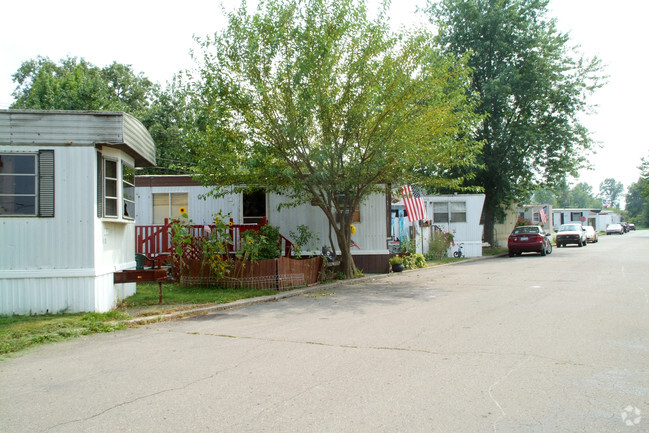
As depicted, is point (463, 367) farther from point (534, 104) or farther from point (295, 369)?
point (534, 104)

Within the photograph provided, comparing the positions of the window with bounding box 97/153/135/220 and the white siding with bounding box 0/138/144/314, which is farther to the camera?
the window with bounding box 97/153/135/220

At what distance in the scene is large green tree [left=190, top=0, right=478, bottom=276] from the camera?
13719mm

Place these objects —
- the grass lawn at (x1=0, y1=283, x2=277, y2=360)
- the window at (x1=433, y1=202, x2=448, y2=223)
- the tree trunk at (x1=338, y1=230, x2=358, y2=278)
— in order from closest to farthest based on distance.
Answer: the grass lawn at (x1=0, y1=283, x2=277, y2=360), the tree trunk at (x1=338, y1=230, x2=358, y2=278), the window at (x1=433, y1=202, x2=448, y2=223)

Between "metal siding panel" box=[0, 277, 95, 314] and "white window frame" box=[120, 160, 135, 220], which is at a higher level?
"white window frame" box=[120, 160, 135, 220]

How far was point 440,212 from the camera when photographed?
27.8 metres

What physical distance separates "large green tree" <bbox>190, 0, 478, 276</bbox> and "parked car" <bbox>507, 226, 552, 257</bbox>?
14.6 meters

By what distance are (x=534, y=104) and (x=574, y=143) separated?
329 centimetres

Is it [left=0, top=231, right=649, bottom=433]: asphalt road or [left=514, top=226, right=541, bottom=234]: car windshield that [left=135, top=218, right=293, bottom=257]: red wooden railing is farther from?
→ [left=514, top=226, right=541, bottom=234]: car windshield

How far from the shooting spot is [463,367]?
6000mm

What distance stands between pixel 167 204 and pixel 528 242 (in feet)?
62.1

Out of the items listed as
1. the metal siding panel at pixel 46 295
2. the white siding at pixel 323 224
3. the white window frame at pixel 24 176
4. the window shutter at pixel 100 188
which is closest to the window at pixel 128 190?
the window shutter at pixel 100 188

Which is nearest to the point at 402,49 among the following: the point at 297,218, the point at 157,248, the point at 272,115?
the point at 272,115

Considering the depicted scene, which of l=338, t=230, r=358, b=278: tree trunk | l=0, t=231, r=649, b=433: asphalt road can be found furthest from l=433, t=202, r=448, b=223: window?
l=0, t=231, r=649, b=433: asphalt road

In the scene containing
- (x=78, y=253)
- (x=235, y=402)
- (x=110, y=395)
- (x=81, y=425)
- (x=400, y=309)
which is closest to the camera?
(x=81, y=425)
